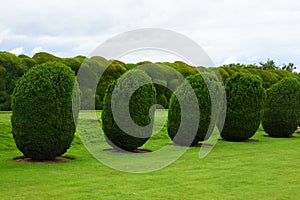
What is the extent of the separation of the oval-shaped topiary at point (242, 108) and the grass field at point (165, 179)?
434 centimetres

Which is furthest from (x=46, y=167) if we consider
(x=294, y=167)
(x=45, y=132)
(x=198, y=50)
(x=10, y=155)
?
(x=294, y=167)

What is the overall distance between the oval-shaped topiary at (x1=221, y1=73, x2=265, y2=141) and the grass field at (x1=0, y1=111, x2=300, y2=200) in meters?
4.34

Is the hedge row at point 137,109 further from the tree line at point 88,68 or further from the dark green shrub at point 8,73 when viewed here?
the dark green shrub at point 8,73

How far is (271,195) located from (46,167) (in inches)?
222

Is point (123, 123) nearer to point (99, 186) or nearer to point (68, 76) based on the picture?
point (68, 76)

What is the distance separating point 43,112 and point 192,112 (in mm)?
6203

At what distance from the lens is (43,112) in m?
10.9

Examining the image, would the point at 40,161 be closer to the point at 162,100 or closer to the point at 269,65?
the point at 162,100

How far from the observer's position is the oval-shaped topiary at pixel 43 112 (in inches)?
430

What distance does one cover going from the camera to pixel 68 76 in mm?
11406

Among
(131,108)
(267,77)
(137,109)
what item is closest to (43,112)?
(131,108)

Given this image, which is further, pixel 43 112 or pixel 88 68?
pixel 88 68

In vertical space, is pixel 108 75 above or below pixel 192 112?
above

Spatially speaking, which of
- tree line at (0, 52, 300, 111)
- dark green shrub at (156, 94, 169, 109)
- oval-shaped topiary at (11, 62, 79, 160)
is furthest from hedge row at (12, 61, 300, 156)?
dark green shrub at (156, 94, 169, 109)
